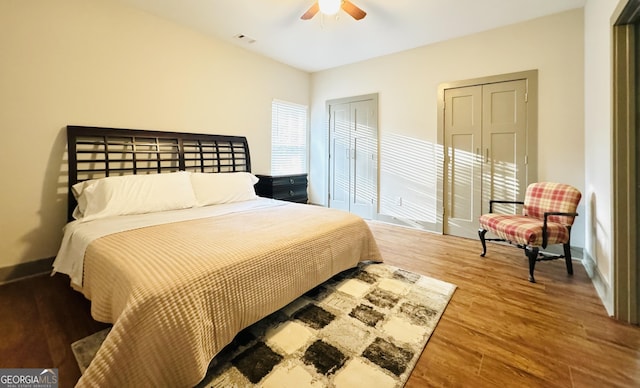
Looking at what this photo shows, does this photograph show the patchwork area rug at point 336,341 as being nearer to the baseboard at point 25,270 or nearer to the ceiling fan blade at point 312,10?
the baseboard at point 25,270

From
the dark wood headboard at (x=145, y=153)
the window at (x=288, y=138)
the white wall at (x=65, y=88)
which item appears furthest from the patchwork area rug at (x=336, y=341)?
the window at (x=288, y=138)

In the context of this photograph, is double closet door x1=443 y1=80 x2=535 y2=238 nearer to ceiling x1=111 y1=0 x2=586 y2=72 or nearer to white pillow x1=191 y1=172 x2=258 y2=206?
ceiling x1=111 y1=0 x2=586 y2=72

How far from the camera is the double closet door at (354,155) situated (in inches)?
181

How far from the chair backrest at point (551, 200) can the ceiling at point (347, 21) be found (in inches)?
76.3

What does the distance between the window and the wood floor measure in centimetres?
310

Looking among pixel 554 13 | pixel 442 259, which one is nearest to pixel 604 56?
pixel 554 13

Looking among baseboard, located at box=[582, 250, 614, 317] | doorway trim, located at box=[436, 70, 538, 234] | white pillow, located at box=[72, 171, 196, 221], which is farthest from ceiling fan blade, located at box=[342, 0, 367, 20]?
baseboard, located at box=[582, 250, 614, 317]

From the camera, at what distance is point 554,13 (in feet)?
9.95

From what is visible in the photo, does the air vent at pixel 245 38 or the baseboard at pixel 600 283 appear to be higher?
the air vent at pixel 245 38

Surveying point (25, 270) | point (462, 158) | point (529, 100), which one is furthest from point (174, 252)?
point (529, 100)

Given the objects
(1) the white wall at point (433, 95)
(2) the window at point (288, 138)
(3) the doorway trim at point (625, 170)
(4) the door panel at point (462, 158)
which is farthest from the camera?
(2) the window at point (288, 138)

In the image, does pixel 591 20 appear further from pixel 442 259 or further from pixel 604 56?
pixel 442 259

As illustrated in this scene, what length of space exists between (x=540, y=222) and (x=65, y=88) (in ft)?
15.6

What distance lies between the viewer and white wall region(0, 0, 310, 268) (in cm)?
236
